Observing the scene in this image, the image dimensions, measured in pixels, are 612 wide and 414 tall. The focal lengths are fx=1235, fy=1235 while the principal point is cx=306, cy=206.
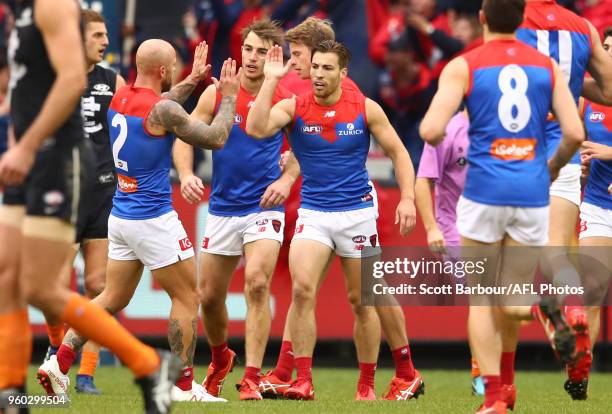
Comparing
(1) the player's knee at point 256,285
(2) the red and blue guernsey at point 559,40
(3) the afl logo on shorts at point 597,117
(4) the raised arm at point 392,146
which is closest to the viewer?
(2) the red and blue guernsey at point 559,40

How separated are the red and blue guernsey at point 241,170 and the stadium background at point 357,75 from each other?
317 cm

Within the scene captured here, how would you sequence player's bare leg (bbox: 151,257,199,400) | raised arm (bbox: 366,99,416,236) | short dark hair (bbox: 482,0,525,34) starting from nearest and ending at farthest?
short dark hair (bbox: 482,0,525,34) < player's bare leg (bbox: 151,257,199,400) < raised arm (bbox: 366,99,416,236)

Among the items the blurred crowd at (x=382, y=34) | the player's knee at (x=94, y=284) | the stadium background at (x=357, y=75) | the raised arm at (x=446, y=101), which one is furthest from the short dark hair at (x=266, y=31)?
the blurred crowd at (x=382, y=34)

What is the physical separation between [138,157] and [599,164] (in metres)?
3.86

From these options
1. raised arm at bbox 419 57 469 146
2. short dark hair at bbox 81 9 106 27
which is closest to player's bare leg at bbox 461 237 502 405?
raised arm at bbox 419 57 469 146

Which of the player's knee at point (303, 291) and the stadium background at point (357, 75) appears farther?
the stadium background at point (357, 75)

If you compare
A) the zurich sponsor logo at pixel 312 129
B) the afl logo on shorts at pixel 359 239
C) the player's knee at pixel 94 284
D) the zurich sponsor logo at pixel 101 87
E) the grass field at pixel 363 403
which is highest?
the zurich sponsor logo at pixel 101 87

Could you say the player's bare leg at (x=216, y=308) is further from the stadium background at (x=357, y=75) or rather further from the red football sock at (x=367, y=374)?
the stadium background at (x=357, y=75)

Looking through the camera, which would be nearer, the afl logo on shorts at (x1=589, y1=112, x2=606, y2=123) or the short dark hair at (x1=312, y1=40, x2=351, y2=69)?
the short dark hair at (x1=312, y1=40, x2=351, y2=69)

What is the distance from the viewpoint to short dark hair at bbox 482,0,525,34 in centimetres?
729

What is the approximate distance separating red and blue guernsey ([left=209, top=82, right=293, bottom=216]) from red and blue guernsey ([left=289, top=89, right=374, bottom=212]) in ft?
1.28

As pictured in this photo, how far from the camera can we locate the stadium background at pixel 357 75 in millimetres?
13266

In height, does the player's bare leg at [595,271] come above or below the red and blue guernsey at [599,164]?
below

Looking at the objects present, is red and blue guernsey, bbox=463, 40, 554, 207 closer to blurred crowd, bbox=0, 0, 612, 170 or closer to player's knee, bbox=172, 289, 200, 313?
player's knee, bbox=172, 289, 200, 313
